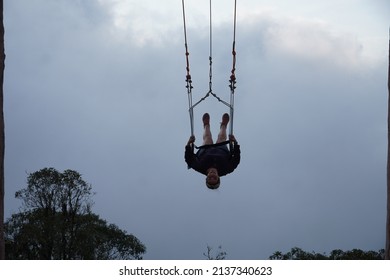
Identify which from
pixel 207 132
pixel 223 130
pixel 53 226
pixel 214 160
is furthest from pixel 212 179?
pixel 53 226

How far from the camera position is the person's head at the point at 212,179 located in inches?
469

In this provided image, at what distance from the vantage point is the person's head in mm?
11906

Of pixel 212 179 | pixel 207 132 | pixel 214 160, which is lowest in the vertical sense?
pixel 212 179

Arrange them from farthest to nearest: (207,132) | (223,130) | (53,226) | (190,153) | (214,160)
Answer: (53,226) < (223,130) < (207,132) < (214,160) < (190,153)

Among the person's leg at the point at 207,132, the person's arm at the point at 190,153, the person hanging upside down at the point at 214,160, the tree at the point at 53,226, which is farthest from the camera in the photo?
the tree at the point at 53,226

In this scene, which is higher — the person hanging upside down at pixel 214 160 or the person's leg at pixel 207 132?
the person's leg at pixel 207 132

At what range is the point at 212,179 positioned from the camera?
11.9m

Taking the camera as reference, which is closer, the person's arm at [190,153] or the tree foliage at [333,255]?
the person's arm at [190,153]

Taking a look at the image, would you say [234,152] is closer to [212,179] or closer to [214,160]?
[214,160]

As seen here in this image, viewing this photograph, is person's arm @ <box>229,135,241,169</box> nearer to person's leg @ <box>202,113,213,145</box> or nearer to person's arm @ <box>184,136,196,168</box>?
person's arm @ <box>184,136,196,168</box>

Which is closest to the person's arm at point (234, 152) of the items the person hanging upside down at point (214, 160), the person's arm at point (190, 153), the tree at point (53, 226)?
the person hanging upside down at point (214, 160)

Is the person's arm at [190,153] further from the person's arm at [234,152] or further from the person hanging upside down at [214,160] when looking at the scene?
the person's arm at [234,152]
